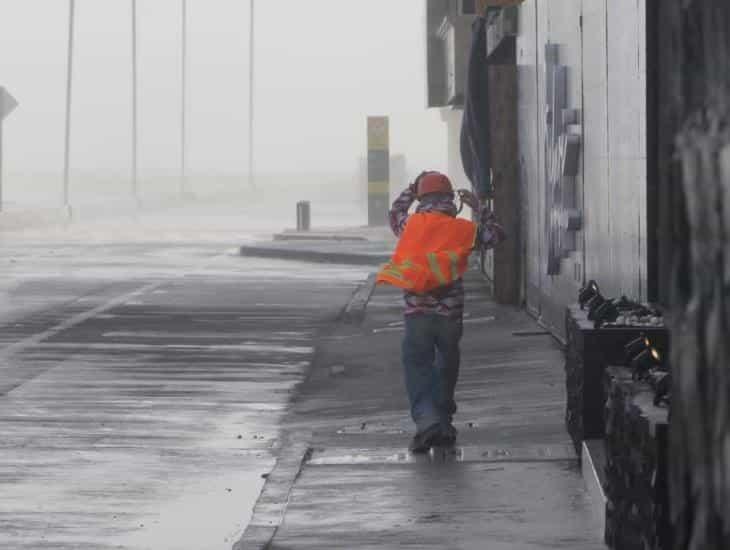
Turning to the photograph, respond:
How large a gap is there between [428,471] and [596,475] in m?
1.62

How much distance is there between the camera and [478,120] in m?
A: 25.8

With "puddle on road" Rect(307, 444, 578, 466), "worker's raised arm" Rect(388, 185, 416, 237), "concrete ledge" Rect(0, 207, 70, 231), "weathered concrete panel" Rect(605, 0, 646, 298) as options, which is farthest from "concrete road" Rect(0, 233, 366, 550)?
"concrete ledge" Rect(0, 207, 70, 231)

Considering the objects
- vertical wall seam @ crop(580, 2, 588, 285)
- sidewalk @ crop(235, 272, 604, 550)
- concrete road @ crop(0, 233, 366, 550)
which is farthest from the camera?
vertical wall seam @ crop(580, 2, 588, 285)

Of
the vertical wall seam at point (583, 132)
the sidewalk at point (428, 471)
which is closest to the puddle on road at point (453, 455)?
the sidewalk at point (428, 471)

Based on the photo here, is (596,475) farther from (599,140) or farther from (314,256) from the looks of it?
(314,256)

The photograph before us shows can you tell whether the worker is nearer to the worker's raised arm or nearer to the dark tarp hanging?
the worker's raised arm

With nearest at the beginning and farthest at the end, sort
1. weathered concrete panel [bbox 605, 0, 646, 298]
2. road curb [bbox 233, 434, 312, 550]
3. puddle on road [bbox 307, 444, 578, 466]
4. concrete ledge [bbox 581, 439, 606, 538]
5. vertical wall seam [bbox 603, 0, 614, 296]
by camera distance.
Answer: road curb [bbox 233, 434, 312, 550]
concrete ledge [bbox 581, 439, 606, 538]
puddle on road [bbox 307, 444, 578, 466]
weathered concrete panel [bbox 605, 0, 646, 298]
vertical wall seam [bbox 603, 0, 614, 296]

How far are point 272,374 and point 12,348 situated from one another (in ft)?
12.0

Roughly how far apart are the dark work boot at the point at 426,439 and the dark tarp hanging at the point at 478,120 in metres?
13.0

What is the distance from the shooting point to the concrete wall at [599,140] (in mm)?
13523

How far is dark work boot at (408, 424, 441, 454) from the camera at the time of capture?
38.0 feet

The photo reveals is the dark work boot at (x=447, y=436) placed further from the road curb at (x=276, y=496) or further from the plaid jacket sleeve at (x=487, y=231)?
the plaid jacket sleeve at (x=487, y=231)

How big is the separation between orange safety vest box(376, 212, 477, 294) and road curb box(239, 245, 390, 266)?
87.0 ft

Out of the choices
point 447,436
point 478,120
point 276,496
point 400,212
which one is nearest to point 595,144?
point 400,212
